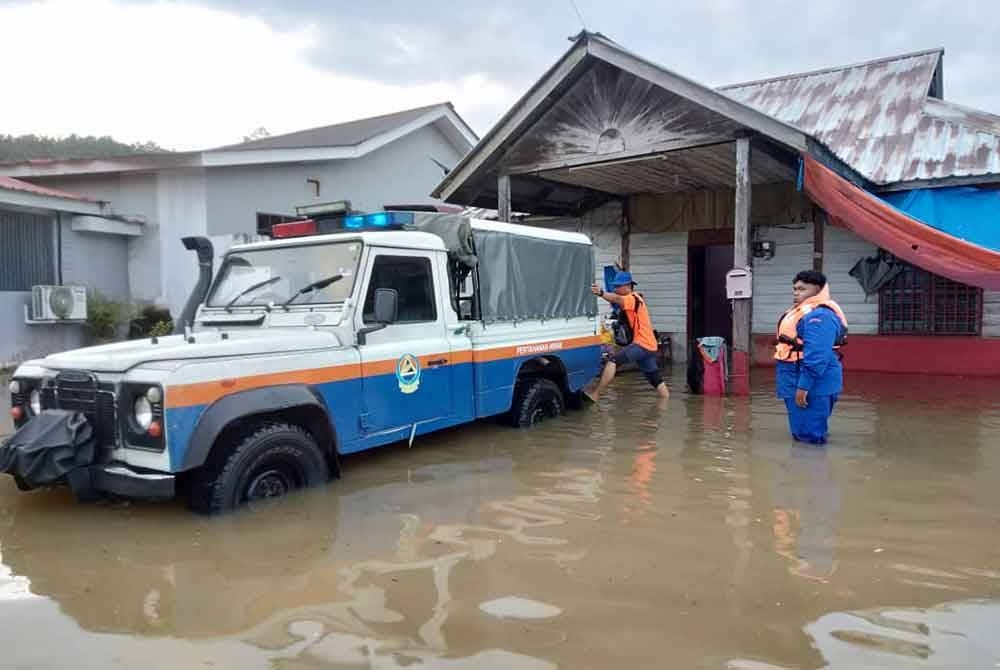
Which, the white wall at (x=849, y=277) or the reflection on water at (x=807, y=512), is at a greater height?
the white wall at (x=849, y=277)

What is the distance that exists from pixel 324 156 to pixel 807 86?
953cm

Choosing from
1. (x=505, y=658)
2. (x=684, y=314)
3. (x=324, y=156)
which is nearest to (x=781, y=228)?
(x=684, y=314)

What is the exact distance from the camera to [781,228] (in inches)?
483

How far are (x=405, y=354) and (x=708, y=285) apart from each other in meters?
11.1

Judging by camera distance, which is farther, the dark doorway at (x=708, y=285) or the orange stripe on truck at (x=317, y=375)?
the dark doorway at (x=708, y=285)

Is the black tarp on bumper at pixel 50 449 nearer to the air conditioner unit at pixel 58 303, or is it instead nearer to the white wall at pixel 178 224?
the air conditioner unit at pixel 58 303

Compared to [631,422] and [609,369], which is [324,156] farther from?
[631,422]

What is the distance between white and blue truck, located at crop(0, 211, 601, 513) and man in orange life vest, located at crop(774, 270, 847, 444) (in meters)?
2.19

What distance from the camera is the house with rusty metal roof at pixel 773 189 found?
8.83m

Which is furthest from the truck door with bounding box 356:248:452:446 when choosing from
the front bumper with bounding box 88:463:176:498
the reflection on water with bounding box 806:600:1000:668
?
the reflection on water with bounding box 806:600:1000:668

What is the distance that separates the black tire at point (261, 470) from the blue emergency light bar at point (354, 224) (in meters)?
1.79

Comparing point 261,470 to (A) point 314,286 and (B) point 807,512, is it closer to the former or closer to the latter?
(A) point 314,286

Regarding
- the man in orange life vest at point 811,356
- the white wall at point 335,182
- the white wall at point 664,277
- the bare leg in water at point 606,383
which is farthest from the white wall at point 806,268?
the white wall at point 335,182

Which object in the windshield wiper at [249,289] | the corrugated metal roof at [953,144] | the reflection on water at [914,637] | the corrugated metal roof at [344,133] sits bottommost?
the reflection on water at [914,637]
